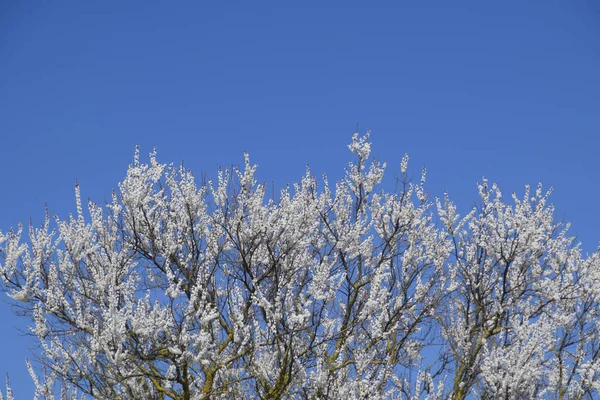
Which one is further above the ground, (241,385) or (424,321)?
(424,321)

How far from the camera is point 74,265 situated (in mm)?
12414

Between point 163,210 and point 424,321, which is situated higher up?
point 163,210

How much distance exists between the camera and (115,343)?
30.5 ft

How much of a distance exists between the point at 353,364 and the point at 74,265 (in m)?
5.29

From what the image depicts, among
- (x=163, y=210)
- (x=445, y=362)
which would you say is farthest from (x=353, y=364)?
(x=163, y=210)

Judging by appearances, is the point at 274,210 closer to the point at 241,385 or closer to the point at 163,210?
the point at 163,210

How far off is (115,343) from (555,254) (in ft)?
34.0

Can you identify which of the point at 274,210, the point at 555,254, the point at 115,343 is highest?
the point at 555,254

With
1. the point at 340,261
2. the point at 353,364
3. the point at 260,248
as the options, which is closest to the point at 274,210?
the point at 260,248

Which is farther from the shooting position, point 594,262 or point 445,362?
point 594,262

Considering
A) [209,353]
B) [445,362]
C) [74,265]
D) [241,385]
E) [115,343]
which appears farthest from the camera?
[445,362]

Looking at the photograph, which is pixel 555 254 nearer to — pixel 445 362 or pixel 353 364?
pixel 445 362

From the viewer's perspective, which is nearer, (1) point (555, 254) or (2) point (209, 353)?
(2) point (209, 353)

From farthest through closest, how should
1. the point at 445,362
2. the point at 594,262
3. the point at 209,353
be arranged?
the point at 594,262
the point at 445,362
the point at 209,353
